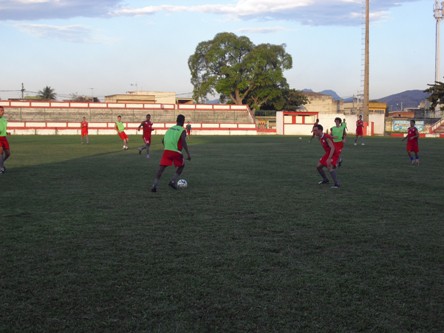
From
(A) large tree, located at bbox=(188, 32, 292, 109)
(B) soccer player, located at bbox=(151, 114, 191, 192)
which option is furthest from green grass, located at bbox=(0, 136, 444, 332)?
(A) large tree, located at bbox=(188, 32, 292, 109)

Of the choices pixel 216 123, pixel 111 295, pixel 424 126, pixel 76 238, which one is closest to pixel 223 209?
pixel 76 238

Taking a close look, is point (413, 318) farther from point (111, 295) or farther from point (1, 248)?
point (1, 248)

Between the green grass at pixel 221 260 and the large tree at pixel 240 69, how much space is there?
67.2 m

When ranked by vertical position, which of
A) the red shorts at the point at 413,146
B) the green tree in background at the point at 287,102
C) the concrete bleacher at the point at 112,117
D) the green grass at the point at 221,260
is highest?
the green tree in background at the point at 287,102

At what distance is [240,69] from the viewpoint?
78250 mm

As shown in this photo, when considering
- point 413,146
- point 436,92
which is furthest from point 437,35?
point 413,146

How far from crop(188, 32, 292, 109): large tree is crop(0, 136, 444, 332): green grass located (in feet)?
220

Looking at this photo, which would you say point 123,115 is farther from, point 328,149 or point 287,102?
point 328,149

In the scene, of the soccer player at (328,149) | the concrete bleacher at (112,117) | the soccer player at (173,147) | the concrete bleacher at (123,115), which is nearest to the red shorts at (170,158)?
the soccer player at (173,147)

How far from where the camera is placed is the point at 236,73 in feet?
253

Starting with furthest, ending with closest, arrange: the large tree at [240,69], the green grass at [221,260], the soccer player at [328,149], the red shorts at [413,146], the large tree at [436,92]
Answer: the large tree at [240,69]
the large tree at [436,92]
the red shorts at [413,146]
the soccer player at [328,149]
the green grass at [221,260]

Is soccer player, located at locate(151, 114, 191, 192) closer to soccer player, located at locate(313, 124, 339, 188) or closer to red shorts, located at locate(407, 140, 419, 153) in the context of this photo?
soccer player, located at locate(313, 124, 339, 188)

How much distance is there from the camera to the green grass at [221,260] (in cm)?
409

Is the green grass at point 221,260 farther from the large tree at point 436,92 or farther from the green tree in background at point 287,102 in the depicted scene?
the green tree in background at point 287,102
